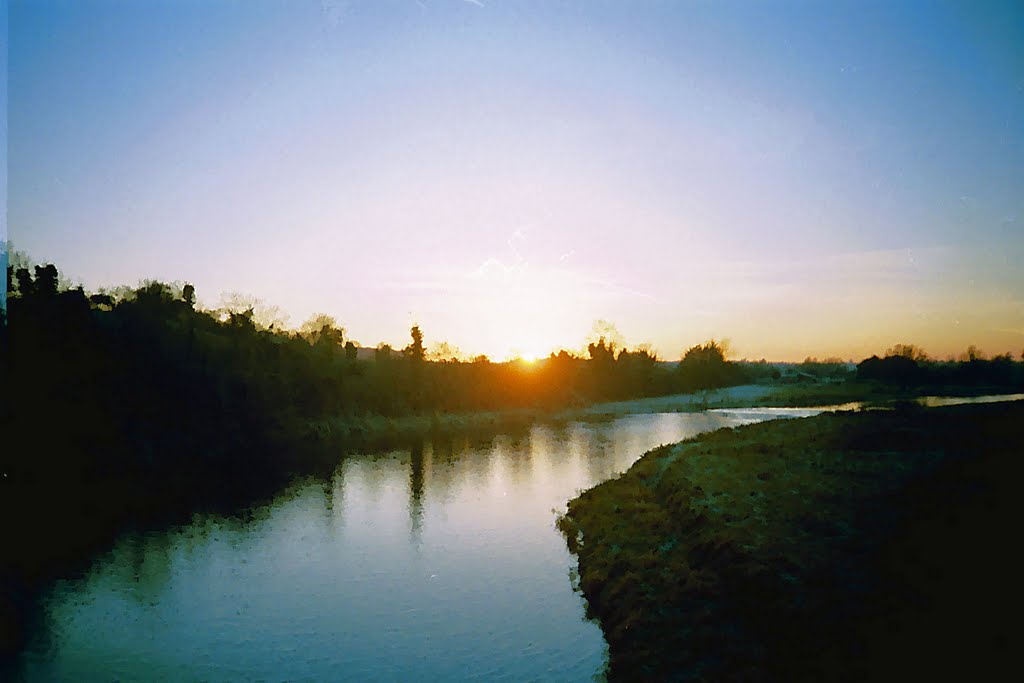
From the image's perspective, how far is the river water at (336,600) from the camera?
1838 cm

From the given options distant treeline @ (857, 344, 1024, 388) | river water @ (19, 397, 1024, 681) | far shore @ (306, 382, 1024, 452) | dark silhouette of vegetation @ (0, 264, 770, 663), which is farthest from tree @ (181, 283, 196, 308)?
distant treeline @ (857, 344, 1024, 388)

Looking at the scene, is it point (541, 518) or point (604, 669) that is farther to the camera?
point (541, 518)

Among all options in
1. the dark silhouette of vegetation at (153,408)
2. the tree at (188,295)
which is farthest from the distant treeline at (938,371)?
the tree at (188,295)

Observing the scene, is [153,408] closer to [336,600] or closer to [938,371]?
[336,600]

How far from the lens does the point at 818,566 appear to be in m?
17.0

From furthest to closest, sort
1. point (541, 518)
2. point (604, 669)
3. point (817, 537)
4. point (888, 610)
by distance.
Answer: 1. point (541, 518)
2. point (817, 537)
3. point (604, 669)
4. point (888, 610)

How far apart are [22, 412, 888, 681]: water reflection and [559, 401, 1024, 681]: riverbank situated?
8.26 feet

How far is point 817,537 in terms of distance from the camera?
1936 centimetres

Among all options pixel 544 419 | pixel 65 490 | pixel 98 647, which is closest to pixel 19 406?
pixel 65 490

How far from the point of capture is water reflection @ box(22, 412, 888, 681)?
1841 centimetres

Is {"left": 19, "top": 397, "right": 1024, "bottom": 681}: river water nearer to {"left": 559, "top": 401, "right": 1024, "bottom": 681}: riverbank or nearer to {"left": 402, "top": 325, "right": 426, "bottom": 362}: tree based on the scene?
{"left": 559, "top": 401, "right": 1024, "bottom": 681}: riverbank

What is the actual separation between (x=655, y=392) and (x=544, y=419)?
65.8 metres

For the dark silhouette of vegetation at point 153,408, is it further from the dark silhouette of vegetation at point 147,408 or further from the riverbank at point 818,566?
the riverbank at point 818,566

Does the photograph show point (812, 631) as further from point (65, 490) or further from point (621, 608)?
point (65, 490)
